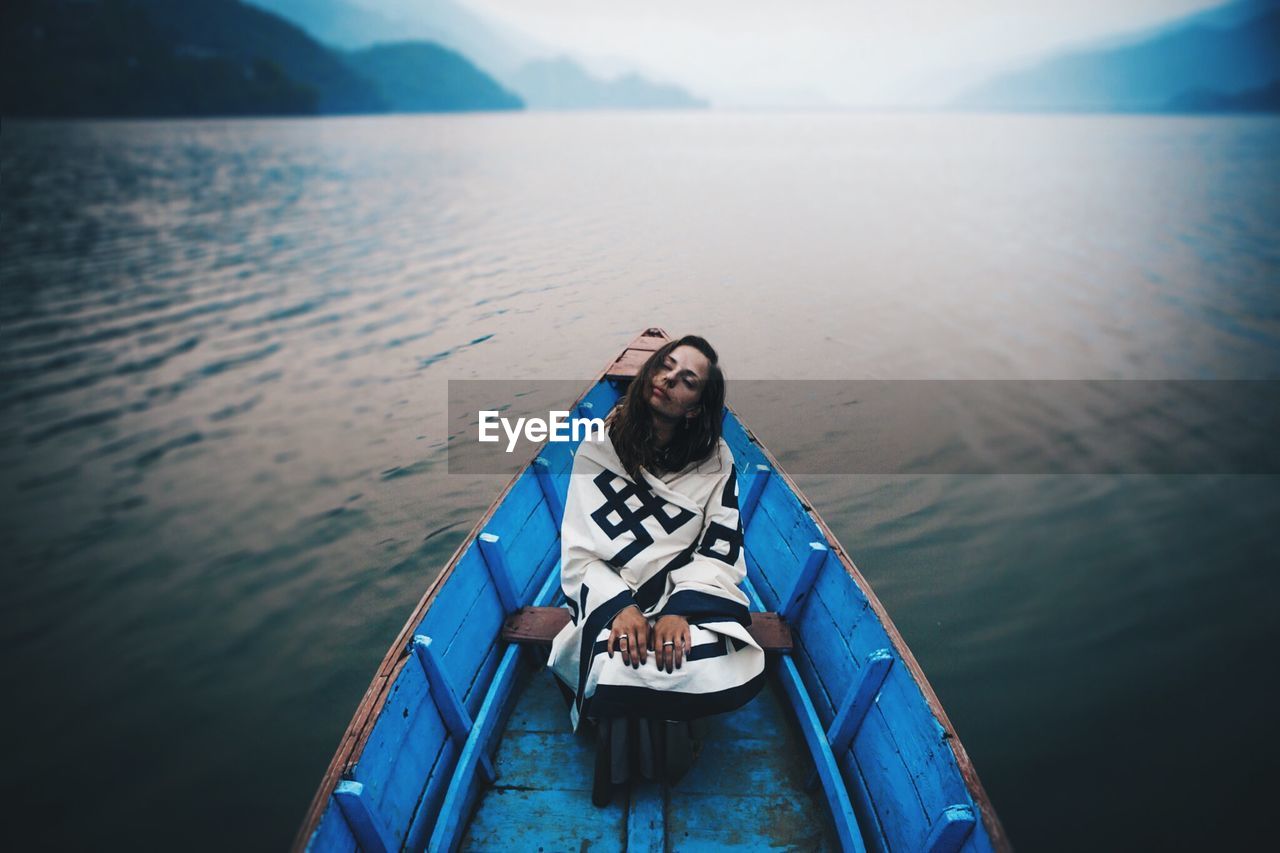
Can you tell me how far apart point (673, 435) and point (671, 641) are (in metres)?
0.89

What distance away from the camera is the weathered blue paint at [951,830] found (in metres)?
1.79

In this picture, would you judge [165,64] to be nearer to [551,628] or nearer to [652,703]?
[551,628]

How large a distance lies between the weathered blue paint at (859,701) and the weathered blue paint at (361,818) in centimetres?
178

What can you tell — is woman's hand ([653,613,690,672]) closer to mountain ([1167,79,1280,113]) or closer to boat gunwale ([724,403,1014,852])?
boat gunwale ([724,403,1014,852])

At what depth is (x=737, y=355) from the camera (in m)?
10.5

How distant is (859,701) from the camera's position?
2434 mm

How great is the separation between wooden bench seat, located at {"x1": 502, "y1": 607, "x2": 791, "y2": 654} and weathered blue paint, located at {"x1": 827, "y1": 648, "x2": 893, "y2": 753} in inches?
17.2

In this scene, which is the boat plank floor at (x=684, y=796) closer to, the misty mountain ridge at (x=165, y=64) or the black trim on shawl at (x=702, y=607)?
the black trim on shawl at (x=702, y=607)

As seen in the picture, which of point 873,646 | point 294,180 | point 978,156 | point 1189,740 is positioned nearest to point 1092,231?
point 1189,740

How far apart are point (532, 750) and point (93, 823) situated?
3.08 meters

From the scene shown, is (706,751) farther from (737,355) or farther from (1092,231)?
(1092,231)

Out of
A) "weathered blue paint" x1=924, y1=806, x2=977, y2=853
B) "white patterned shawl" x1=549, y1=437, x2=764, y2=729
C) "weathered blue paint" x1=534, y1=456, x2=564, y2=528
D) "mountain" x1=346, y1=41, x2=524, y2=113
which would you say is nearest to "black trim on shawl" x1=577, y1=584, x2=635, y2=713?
"white patterned shawl" x1=549, y1=437, x2=764, y2=729

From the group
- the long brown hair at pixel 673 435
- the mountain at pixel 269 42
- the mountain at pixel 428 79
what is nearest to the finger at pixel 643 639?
the long brown hair at pixel 673 435

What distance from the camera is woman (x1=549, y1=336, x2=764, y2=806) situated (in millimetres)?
2318
